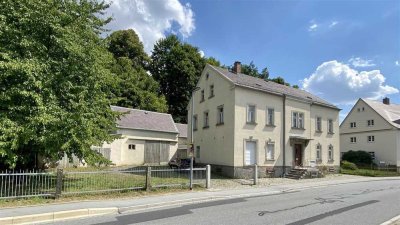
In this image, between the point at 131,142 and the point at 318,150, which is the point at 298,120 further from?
the point at 131,142

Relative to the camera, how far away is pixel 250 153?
25219mm

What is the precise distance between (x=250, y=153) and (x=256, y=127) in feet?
6.65

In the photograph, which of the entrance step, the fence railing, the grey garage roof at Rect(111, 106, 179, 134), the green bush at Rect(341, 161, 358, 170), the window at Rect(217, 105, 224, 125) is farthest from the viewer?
the green bush at Rect(341, 161, 358, 170)

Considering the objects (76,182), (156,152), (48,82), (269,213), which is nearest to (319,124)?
(156,152)

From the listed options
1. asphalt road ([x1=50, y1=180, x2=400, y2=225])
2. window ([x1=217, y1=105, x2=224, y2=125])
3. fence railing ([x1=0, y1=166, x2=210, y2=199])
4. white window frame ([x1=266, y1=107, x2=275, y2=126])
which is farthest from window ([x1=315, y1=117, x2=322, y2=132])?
asphalt road ([x1=50, y1=180, x2=400, y2=225])

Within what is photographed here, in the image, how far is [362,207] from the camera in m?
12.7

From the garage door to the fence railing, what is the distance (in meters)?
15.3

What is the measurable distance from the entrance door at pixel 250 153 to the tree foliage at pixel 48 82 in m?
A: 12.2

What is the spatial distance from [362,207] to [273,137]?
14.1m

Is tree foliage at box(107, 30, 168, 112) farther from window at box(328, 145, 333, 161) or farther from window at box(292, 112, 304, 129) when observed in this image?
window at box(328, 145, 333, 161)

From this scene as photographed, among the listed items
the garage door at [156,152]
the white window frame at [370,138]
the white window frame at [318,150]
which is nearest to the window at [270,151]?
the white window frame at [318,150]

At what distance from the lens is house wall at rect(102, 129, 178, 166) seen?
103ft

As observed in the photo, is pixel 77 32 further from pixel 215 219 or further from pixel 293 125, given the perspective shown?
pixel 293 125

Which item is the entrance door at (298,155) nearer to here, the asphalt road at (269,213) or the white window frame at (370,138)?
the asphalt road at (269,213)
